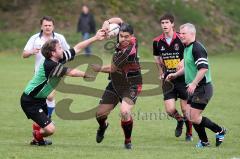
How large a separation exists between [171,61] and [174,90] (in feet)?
1.75

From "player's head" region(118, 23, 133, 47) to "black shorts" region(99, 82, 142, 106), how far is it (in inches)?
29.0

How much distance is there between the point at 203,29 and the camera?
3447 centimetres

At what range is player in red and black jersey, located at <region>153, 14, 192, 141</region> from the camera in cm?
1170

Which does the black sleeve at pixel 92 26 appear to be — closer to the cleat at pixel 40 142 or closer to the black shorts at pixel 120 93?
the black shorts at pixel 120 93

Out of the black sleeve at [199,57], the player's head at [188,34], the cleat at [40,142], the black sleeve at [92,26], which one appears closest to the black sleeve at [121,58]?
the player's head at [188,34]

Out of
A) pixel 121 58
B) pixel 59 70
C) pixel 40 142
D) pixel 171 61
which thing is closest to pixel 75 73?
pixel 59 70

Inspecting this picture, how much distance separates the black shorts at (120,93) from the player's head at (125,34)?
0.74 metres

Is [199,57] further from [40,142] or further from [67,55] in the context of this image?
[40,142]

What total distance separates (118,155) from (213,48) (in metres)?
24.9

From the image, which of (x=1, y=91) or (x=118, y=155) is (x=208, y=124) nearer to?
(x=118, y=155)

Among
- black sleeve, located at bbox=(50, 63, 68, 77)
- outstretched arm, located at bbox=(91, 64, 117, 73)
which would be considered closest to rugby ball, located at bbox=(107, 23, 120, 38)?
outstretched arm, located at bbox=(91, 64, 117, 73)

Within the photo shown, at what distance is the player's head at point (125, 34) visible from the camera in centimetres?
1025

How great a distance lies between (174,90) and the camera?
11.9m

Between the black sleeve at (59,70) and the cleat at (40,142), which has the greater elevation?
the black sleeve at (59,70)
